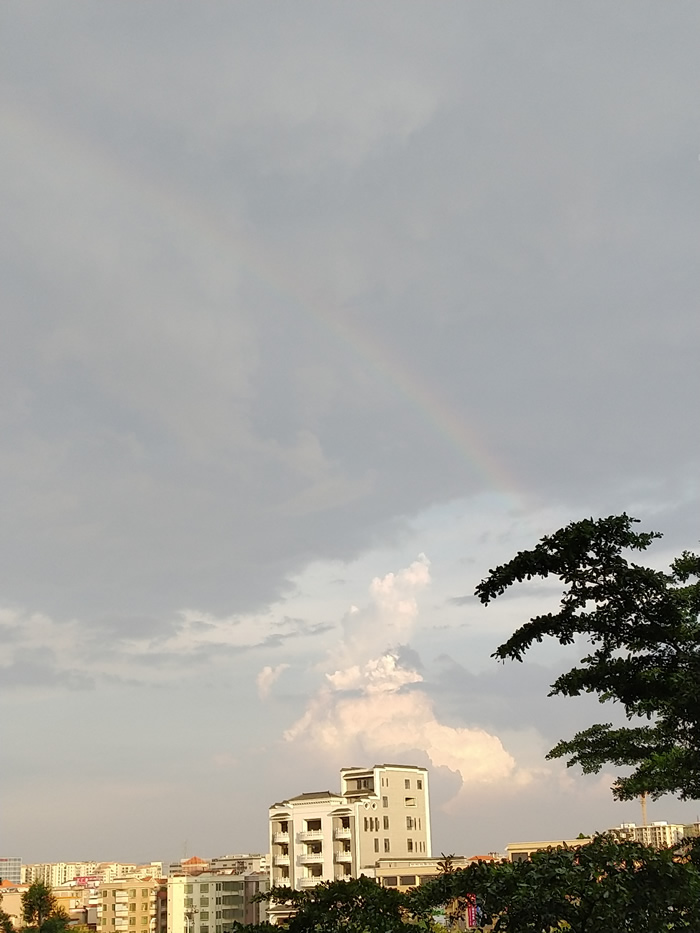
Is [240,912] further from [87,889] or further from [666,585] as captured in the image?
[666,585]

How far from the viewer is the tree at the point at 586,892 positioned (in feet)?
29.3

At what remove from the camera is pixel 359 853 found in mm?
73812

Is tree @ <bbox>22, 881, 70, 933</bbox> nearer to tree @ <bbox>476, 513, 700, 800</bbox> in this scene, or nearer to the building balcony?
the building balcony

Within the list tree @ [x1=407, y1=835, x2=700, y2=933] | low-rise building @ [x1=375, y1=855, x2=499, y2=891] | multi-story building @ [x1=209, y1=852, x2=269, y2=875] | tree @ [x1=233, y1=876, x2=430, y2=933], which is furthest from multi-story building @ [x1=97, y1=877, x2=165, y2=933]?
tree @ [x1=407, y1=835, x2=700, y2=933]

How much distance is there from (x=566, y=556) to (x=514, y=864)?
3364 mm

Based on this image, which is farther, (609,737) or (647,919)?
(609,737)

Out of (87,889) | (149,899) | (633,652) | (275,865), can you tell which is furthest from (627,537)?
(87,889)

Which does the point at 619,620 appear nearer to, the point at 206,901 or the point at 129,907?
the point at 206,901

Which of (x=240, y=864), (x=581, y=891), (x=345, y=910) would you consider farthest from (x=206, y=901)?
(x=581, y=891)

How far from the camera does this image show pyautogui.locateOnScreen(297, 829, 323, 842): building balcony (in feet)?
249

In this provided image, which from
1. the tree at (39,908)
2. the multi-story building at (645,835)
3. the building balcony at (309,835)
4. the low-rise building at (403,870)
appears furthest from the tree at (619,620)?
the tree at (39,908)

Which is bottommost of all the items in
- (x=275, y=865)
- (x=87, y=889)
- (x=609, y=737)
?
(x=87, y=889)

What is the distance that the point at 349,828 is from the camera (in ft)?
246

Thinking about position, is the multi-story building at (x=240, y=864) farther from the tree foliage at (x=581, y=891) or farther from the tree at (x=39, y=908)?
the tree foliage at (x=581, y=891)
